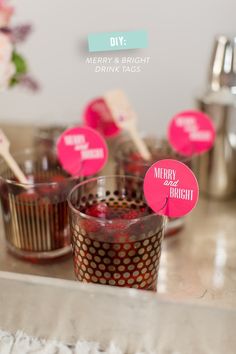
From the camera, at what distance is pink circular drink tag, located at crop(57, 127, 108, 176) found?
636mm

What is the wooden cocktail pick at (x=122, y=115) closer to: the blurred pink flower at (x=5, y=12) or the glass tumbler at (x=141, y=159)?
the glass tumbler at (x=141, y=159)

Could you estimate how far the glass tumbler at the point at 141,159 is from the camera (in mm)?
682

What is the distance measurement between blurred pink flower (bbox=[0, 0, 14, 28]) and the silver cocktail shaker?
10.3 inches

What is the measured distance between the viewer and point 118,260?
0.53 m

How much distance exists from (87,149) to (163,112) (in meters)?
0.35

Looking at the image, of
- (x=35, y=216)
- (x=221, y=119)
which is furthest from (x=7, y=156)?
(x=221, y=119)

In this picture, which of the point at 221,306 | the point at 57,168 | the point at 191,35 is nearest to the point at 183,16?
the point at 191,35

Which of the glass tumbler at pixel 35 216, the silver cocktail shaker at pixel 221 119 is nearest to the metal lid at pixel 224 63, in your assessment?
the silver cocktail shaker at pixel 221 119

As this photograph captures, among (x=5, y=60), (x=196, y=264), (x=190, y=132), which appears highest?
(x=5, y=60)

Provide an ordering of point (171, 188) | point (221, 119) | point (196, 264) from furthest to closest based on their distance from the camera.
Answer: point (221, 119)
point (196, 264)
point (171, 188)

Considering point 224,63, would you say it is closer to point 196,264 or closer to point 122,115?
point 122,115

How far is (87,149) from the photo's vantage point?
2.09ft

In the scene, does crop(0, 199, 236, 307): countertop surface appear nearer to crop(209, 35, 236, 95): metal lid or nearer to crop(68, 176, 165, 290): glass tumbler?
crop(68, 176, 165, 290): glass tumbler

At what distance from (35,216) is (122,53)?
0.20 meters
